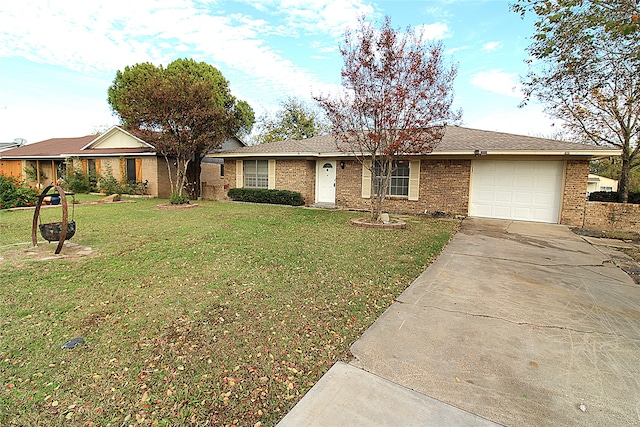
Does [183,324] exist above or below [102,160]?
below

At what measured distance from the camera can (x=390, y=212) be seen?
43.1ft

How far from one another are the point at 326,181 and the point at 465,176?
589 cm

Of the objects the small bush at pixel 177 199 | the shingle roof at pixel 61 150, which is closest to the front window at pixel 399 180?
the small bush at pixel 177 199

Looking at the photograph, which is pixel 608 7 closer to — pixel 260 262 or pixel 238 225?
pixel 260 262

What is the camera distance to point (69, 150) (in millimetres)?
20328

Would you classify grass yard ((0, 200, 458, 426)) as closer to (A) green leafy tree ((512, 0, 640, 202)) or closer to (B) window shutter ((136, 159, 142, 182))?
(A) green leafy tree ((512, 0, 640, 202))

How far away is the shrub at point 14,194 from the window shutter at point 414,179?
14.6 metres

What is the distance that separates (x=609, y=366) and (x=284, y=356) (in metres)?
2.76

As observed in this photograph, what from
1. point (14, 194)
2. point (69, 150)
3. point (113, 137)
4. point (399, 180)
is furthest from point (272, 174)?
point (69, 150)

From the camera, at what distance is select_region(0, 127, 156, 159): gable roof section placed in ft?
58.1

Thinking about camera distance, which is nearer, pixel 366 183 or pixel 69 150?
pixel 366 183

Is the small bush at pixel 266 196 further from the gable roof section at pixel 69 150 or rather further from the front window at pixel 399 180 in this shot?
the gable roof section at pixel 69 150

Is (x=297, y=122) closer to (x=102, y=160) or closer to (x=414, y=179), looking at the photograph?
(x=102, y=160)

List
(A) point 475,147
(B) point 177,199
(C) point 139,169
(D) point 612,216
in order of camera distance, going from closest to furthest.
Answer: (D) point 612,216 → (A) point 475,147 → (B) point 177,199 → (C) point 139,169
